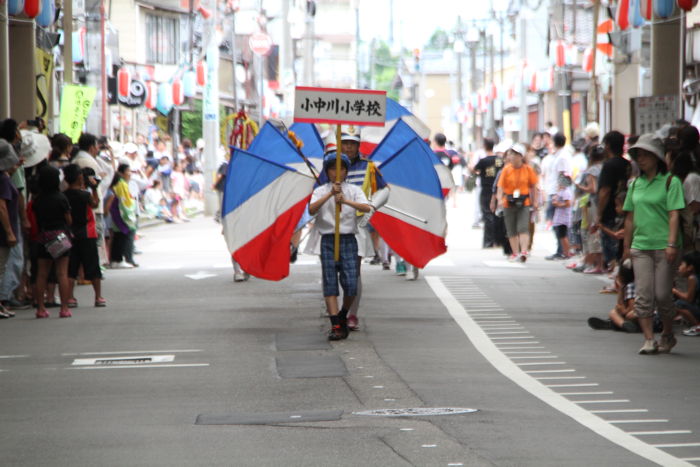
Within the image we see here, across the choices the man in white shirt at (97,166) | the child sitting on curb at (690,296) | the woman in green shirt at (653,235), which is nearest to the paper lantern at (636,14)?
the man in white shirt at (97,166)

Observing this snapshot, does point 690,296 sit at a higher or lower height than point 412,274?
higher

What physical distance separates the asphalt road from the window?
3836 cm

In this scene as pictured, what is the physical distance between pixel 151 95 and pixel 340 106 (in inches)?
1253

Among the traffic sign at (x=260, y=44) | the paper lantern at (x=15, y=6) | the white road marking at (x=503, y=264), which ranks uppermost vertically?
the traffic sign at (x=260, y=44)

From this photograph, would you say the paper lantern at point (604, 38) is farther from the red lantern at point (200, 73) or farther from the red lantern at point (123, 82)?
the red lantern at point (200, 73)

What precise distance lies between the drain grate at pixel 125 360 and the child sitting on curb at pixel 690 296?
491 cm

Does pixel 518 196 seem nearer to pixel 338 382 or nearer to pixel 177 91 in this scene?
pixel 338 382

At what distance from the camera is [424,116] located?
143 m

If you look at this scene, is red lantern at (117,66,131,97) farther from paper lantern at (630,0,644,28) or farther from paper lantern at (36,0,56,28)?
paper lantern at (630,0,644,28)

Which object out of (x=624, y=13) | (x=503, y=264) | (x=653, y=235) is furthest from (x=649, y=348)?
(x=624, y=13)

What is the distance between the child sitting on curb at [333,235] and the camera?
13.5 metres

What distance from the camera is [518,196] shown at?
75.5ft

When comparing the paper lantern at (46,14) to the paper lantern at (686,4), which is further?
the paper lantern at (46,14)

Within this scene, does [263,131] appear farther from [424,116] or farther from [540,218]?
[424,116]
